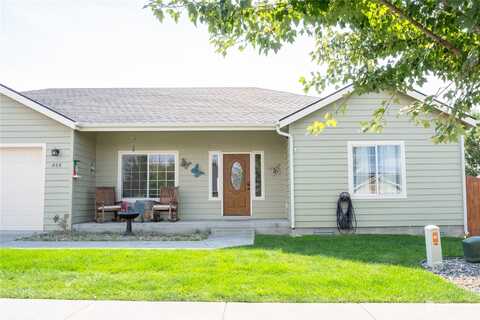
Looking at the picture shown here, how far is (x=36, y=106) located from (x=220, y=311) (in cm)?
842

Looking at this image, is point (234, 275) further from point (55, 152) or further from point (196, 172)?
point (55, 152)

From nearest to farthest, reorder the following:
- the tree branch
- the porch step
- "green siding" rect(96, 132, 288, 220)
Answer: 1. the tree branch
2. the porch step
3. "green siding" rect(96, 132, 288, 220)

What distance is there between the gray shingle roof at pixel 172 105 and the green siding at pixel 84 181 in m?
0.67

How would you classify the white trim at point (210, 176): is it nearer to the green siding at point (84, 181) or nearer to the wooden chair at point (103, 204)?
the wooden chair at point (103, 204)

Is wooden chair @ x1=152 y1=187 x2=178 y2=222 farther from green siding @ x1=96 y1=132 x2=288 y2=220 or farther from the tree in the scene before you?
the tree

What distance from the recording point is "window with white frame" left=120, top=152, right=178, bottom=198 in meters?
12.4

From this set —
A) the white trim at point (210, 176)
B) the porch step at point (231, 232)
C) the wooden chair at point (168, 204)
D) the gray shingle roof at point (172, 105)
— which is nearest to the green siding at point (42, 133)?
the gray shingle roof at point (172, 105)

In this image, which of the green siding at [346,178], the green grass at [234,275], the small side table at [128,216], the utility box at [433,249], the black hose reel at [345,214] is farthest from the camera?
the green siding at [346,178]

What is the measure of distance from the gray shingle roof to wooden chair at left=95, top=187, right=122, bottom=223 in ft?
6.56

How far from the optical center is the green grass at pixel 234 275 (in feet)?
15.9

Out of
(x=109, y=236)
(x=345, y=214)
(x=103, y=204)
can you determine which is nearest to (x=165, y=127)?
(x=103, y=204)

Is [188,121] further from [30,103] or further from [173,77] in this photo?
[173,77]

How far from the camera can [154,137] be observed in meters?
12.5

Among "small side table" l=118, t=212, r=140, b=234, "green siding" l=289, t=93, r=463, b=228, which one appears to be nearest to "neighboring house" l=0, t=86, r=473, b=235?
"green siding" l=289, t=93, r=463, b=228
